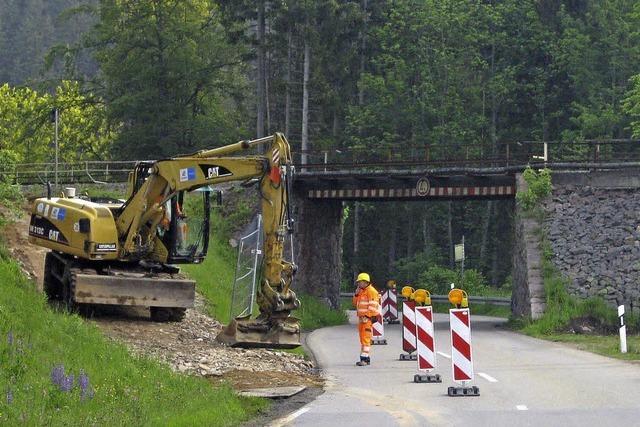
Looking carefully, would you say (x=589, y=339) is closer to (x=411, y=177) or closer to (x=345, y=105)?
(x=411, y=177)

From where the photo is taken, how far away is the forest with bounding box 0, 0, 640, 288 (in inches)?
2640

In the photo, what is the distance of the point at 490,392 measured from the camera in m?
19.0

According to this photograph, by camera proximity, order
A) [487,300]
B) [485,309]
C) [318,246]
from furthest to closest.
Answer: [487,300] < [485,309] < [318,246]

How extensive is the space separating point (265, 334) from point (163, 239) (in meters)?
4.88

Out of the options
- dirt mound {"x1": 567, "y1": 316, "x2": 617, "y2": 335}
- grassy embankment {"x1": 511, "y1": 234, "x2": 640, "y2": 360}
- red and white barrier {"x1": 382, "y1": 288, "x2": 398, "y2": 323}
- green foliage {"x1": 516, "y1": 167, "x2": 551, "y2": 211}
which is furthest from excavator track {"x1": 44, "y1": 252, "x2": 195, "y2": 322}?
red and white barrier {"x1": 382, "y1": 288, "x2": 398, "y2": 323}

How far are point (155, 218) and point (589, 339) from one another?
13.5 m

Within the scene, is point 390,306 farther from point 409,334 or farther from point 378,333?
point 409,334

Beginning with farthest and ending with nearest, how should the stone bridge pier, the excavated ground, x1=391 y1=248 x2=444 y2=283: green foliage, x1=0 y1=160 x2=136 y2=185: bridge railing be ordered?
x1=391 y1=248 x2=444 y2=283: green foliage
x1=0 y1=160 x2=136 y2=185: bridge railing
the stone bridge pier
the excavated ground

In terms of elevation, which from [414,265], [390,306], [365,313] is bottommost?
[390,306]

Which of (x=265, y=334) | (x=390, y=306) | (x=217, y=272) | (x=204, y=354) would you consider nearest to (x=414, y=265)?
(x=390, y=306)

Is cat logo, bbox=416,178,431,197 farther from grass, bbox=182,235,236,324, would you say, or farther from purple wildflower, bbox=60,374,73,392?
purple wildflower, bbox=60,374,73,392

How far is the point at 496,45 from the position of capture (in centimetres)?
7556

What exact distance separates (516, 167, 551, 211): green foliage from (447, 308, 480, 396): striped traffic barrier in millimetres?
22678

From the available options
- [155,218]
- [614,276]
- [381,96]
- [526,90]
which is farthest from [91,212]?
[526,90]
